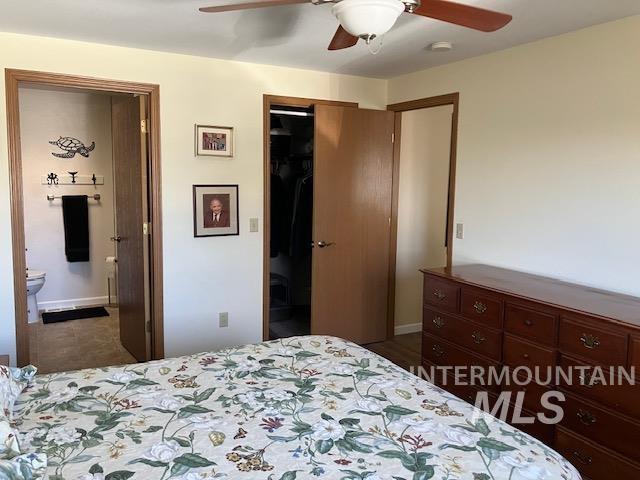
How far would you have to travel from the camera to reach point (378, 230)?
429 centimetres

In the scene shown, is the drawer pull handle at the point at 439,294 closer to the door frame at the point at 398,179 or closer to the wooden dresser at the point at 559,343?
the wooden dresser at the point at 559,343

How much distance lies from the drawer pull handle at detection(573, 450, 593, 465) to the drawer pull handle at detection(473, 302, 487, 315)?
31.3 inches

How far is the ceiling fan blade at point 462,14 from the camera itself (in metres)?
1.75

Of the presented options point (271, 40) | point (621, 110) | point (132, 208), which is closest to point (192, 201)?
point (132, 208)

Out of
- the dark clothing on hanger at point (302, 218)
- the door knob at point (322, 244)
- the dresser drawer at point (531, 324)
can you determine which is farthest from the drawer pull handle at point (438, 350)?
the dark clothing on hanger at point (302, 218)

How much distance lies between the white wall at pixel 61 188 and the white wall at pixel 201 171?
2.44 meters

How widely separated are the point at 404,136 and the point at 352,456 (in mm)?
3446

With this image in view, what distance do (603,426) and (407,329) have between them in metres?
2.51

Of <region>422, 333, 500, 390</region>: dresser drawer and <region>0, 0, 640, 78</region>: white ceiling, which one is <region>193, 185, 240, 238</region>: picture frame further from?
<region>422, 333, 500, 390</region>: dresser drawer

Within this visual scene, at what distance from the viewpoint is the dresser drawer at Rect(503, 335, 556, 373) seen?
8.06 ft

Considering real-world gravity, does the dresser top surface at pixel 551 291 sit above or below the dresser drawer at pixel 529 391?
above

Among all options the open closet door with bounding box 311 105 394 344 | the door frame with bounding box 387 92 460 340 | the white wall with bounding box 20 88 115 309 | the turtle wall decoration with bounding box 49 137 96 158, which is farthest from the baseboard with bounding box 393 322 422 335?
the turtle wall decoration with bounding box 49 137 96 158

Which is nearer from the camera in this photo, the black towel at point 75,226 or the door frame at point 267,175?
the door frame at point 267,175

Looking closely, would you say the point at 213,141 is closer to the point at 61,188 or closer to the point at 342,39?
the point at 342,39
